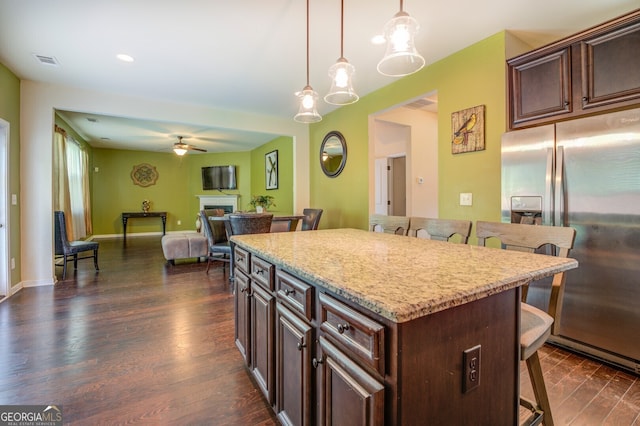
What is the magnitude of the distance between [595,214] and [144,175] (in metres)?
9.89

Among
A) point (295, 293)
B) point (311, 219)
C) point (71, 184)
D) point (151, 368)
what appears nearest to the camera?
point (295, 293)

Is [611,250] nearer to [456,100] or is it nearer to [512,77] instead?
[512,77]

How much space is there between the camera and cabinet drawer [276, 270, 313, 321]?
1.12 meters

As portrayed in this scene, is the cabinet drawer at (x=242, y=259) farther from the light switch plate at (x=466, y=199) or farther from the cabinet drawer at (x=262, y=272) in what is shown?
the light switch plate at (x=466, y=199)

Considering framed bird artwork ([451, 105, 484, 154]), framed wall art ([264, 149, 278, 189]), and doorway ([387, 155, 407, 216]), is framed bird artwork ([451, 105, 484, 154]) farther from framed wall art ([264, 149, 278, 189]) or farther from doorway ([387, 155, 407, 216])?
framed wall art ([264, 149, 278, 189])

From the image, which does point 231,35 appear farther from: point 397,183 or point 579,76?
point 397,183

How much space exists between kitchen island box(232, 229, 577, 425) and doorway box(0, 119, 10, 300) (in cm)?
380

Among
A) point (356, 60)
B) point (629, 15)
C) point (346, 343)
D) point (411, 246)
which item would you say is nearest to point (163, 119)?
point (356, 60)

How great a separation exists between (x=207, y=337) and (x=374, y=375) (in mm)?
2011

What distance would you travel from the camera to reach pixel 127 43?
Result: 2822mm

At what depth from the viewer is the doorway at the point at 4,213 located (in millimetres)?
3322

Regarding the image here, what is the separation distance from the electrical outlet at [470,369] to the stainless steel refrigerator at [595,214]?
68.7 inches

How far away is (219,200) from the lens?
9133mm

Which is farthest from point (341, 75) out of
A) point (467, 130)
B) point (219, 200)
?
point (219, 200)
